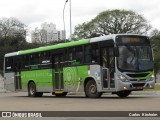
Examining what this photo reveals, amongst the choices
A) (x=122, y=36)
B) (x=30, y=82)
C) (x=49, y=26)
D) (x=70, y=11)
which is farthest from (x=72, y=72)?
(x=49, y=26)

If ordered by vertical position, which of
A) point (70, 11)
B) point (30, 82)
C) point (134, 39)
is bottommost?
point (30, 82)

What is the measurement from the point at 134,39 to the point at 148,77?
2.13 m

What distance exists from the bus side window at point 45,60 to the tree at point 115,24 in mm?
60631

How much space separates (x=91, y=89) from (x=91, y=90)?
6 cm

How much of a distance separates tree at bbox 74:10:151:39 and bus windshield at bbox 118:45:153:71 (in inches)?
2598

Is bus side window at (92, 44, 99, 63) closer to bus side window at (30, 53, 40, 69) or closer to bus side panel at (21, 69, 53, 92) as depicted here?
bus side panel at (21, 69, 53, 92)

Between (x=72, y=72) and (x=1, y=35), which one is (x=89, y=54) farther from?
(x=1, y=35)

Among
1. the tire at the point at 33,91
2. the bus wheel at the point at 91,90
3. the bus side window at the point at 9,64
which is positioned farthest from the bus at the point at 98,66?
the bus side window at the point at 9,64

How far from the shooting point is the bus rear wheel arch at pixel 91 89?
77.1 ft

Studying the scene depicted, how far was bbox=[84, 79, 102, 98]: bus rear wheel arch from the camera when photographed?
23500 millimetres

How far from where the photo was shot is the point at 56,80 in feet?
89.8

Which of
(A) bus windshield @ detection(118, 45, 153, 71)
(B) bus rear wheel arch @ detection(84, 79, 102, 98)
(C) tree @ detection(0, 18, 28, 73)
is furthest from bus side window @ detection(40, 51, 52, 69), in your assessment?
(C) tree @ detection(0, 18, 28, 73)

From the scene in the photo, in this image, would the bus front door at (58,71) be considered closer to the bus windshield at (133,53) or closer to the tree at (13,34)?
the bus windshield at (133,53)

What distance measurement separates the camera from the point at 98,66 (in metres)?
23.1
